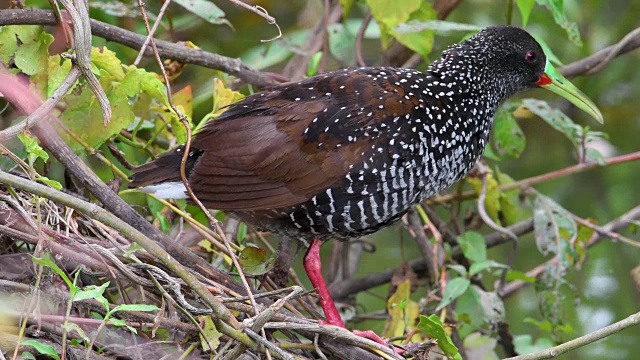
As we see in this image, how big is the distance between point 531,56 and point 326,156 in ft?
3.36

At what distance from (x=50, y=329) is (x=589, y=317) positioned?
3.34 metres

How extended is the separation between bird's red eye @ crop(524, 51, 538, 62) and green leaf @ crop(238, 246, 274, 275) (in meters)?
1.30

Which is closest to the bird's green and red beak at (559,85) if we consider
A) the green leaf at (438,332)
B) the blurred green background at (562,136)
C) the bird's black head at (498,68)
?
the bird's black head at (498,68)

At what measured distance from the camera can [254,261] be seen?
3.08 m

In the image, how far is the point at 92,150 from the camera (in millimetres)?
3232

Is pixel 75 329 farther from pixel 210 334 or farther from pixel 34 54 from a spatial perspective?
pixel 34 54

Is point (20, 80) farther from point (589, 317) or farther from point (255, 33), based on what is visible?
point (589, 317)

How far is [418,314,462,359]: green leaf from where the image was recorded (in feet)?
9.17

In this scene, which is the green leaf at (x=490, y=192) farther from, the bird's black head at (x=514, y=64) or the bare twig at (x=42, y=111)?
the bare twig at (x=42, y=111)

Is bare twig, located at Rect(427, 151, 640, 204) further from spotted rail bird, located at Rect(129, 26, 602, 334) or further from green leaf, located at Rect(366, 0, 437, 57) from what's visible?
spotted rail bird, located at Rect(129, 26, 602, 334)

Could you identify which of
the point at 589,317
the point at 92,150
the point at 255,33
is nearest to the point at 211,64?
the point at 92,150

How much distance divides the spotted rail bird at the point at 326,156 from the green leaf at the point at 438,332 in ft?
1.53

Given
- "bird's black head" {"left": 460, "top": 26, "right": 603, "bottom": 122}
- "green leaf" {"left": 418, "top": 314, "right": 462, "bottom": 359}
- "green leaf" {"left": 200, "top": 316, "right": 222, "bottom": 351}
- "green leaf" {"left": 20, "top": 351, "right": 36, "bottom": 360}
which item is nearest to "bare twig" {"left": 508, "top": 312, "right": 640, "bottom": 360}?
"green leaf" {"left": 418, "top": 314, "right": 462, "bottom": 359}

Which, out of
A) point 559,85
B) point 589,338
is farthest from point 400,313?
point 589,338
